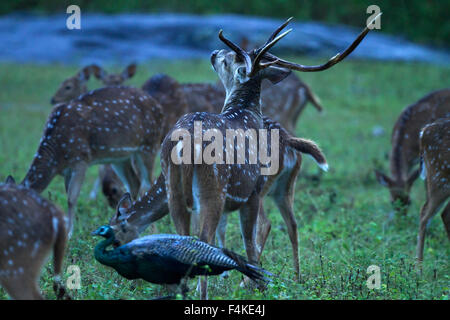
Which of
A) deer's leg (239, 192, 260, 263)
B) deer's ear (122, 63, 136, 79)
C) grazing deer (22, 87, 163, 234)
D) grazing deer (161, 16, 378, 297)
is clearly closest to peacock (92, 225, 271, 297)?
grazing deer (161, 16, 378, 297)

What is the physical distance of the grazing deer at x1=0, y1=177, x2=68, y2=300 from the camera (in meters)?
4.18

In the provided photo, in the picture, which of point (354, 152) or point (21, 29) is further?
point (21, 29)

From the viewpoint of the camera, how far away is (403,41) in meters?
25.3

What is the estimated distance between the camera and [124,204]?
568cm

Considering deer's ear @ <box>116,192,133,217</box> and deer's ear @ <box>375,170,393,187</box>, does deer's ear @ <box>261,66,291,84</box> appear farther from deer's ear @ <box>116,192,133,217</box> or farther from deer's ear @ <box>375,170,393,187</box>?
deer's ear @ <box>375,170,393,187</box>

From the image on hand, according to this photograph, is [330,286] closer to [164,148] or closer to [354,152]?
[164,148]

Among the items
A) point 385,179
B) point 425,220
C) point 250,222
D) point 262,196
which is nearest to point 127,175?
point 262,196

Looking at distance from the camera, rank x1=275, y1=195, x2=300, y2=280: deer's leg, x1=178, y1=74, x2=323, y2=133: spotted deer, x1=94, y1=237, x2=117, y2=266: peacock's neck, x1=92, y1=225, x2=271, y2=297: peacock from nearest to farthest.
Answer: x1=92, y1=225, x2=271, y2=297: peacock, x1=94, y1=237, x2=117, y2=266: peacock's neck, x1=275, y1=195, x2=300, y2=280: deer's leg, x1=178, y1=74, x2=323, y2=133: spotted deer

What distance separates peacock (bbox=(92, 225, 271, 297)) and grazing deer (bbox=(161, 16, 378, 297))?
0.68ft

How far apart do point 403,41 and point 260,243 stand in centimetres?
2043

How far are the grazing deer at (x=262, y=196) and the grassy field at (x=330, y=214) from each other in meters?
0.31

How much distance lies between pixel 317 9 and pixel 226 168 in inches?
929

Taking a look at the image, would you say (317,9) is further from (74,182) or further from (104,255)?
(104,255)
